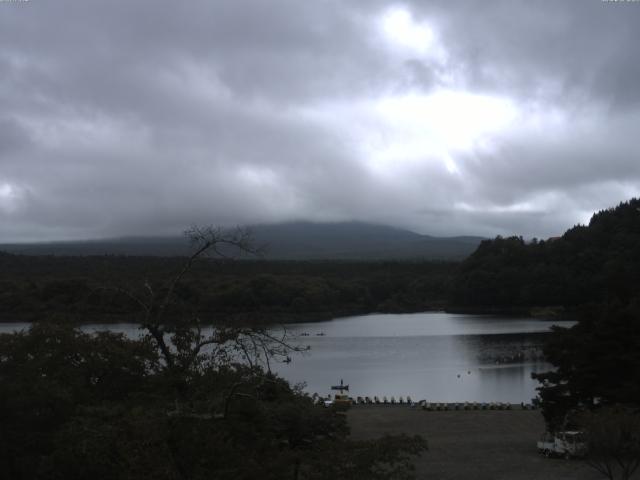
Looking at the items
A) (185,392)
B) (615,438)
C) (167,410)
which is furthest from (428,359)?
(167,410)

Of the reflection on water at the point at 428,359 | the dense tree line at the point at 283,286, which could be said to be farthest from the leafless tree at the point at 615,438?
the dense tree line at the point at 283,286

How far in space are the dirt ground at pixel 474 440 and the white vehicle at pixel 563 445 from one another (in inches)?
7.1

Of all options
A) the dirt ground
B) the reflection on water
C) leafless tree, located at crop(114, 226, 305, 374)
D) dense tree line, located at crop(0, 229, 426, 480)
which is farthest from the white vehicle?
the reflection on water

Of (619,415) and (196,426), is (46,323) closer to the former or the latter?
(196,426)

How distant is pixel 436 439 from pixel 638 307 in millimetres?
6076

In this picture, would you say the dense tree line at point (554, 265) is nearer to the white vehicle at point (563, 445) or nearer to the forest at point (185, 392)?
Answer: the forest at point (185, 392)

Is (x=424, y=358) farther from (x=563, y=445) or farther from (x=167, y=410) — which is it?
(x=167, y=410)

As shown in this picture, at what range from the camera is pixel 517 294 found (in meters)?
71.9

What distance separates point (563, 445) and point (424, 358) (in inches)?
1056

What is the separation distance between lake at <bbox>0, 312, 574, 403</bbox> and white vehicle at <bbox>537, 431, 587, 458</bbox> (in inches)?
427

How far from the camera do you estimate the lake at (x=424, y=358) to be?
32.3 m

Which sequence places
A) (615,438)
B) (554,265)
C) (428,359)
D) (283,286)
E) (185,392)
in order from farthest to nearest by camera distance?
(554,265) → (283,286) → (428,359) → (615,438) → (185,392)

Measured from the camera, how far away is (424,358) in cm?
4303

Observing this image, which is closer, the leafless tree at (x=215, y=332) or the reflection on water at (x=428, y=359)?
the leafless tree at (x=215, y=332)
